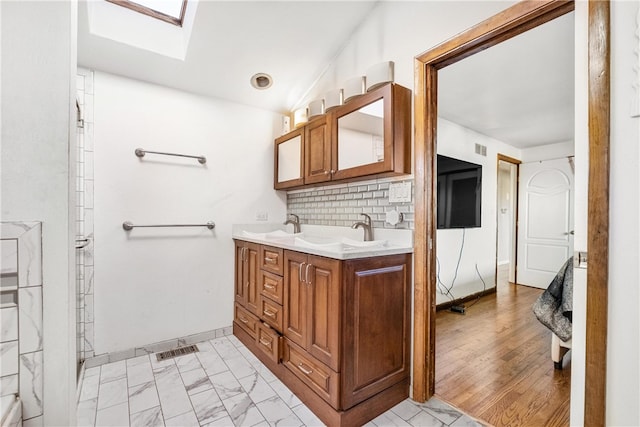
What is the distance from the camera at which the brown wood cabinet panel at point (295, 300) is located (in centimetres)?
179

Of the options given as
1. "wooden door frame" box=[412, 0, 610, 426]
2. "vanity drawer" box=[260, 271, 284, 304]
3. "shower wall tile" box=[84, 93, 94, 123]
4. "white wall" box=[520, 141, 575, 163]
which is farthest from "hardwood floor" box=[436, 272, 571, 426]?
→ "shower wall tile" box=[84, 93, 94, 123]

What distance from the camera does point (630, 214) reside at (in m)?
1.03

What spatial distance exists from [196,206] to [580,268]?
2.60m

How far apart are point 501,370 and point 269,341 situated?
171cm

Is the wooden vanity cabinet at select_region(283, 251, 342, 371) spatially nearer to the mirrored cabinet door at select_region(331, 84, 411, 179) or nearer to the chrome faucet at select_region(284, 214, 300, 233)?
the mirrored cabinet door at select_region(331, 84, 411, 179)

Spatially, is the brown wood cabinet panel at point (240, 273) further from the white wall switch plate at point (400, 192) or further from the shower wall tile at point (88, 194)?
the white wall switch plate at point (400, 192)

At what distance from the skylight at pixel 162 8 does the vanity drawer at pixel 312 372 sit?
2559 millimetres

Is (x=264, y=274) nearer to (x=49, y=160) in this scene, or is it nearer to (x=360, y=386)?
(x=360, y=386)

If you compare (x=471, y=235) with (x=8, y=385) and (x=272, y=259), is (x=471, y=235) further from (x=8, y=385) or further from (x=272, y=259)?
(x=8, y=385)

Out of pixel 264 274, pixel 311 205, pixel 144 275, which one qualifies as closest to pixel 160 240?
pixel 144 275

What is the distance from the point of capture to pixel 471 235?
3.76 meters

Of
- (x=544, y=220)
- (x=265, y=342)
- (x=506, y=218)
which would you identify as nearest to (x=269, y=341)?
(x=265, y=342)

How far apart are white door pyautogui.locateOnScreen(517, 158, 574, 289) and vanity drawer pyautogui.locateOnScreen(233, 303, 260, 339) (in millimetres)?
4350

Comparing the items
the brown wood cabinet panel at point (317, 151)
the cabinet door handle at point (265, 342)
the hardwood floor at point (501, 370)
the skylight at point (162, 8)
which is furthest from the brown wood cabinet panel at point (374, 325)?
the skylight at point (162, 8)
